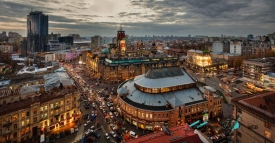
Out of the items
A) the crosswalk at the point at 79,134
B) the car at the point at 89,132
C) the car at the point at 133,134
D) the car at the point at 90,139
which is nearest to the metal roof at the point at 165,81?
the car at the point at 133,134

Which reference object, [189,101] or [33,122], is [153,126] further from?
[33,122]

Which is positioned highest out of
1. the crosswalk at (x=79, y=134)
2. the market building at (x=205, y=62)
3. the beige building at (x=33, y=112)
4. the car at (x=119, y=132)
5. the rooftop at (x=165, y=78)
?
the market building at (x=205, y=62)

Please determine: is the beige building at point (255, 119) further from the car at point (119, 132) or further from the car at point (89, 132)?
the car at point (89, 132)

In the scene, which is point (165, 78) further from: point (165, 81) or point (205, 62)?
point (205, 62)

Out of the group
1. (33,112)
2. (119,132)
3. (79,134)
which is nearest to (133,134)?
(119,132)

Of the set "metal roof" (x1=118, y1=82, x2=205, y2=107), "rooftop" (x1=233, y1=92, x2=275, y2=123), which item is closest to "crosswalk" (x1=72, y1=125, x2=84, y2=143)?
"metal roof" (x1=118, y1=82, x2=205, y2=107)

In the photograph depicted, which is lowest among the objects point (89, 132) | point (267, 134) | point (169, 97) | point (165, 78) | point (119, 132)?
point (119, 132)
